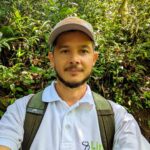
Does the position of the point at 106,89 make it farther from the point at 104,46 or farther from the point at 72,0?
the point at 72,0

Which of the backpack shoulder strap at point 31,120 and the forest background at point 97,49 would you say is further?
the forest background at point 97,49

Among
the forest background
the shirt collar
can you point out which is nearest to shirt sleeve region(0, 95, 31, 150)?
the shirt collar

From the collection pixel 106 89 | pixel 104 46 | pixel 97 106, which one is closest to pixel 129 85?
pixel 106 89

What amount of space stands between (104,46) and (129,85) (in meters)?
0.78

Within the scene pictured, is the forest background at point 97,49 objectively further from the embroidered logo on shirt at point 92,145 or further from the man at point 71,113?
the embroidered logo on shirt at point 92,145

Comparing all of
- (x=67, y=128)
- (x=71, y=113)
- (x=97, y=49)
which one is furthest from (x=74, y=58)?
(x=97, y=49)

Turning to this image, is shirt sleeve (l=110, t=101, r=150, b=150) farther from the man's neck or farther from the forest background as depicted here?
the forest background

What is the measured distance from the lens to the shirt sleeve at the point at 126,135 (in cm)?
263

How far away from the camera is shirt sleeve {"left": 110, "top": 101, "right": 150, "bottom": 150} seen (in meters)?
2.63

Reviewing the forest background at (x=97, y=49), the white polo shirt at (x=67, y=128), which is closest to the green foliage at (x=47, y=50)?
the forest background at (x=97, y=49)

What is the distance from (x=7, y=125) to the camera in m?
2.61

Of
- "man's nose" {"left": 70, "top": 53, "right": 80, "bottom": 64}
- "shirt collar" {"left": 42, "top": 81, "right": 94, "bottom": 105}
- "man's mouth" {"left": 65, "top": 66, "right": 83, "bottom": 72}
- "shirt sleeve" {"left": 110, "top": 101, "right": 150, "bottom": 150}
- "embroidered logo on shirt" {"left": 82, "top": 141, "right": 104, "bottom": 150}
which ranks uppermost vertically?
"man's nose" {"left": 70, "top": 53, "right": 80, "bottom": 64}

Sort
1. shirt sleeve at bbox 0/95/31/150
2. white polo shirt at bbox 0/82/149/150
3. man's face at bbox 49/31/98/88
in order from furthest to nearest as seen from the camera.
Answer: man's face at bbox 49/31/98/88 < white polo shirt at bbox 0/82/149/150 < shirt sleeve at bbox 0/95/31/150

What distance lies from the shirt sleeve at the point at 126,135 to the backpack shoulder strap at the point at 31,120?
63cm
